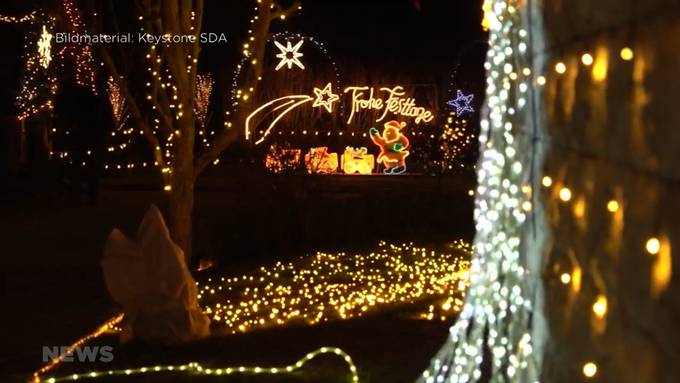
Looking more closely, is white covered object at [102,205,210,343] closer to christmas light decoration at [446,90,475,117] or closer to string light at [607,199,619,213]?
string light at [607,199,619,213]

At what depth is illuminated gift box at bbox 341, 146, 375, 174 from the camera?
34500 millimetres

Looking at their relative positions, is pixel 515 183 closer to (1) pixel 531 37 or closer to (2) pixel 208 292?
(1) pixel 531 37

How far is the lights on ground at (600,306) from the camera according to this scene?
116 inches

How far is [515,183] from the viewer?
429 cm

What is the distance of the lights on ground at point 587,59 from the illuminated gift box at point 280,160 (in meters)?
13.9

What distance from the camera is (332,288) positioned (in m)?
10.5

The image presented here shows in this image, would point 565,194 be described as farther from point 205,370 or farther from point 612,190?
point 205,370

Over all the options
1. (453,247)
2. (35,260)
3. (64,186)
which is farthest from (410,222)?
(64,186)

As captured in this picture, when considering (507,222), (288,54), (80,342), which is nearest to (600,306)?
(507,222)

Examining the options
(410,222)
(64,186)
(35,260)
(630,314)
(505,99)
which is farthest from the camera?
(64,186)

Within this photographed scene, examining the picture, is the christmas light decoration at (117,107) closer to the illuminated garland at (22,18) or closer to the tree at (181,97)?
the illuminated garland at (22,18)

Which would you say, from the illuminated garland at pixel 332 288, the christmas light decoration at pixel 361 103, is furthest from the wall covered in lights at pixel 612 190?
the christmas light decoration at pixel 361 103

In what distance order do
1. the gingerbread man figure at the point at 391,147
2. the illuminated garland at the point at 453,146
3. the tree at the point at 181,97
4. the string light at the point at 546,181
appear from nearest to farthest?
the string light at the point at 546,181 → the tree at the point at 181,97 → the illuminated garland at the point at 453,146 → the gingerbread man figure at the point at 391,147

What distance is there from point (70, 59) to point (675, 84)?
78.1ft
